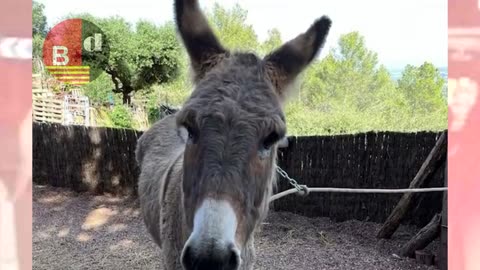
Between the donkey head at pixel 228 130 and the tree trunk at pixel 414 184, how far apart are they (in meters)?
1.83

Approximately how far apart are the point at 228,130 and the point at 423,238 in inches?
80.3

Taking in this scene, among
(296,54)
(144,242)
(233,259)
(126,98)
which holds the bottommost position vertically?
(144,242)

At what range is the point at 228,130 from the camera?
776mm

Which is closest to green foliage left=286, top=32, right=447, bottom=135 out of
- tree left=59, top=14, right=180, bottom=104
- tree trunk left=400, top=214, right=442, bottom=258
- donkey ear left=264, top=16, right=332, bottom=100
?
tree trunk left=400, top=214, right=442, bottom=258

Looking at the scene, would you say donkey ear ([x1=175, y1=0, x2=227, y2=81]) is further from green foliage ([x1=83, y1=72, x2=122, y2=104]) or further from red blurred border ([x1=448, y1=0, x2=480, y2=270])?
green foliage ([x1=83, y1=72, x2=122, y2=104])

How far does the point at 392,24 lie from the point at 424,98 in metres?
0.86

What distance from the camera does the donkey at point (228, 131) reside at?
2.36 ft

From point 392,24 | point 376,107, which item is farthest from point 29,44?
point 376,107

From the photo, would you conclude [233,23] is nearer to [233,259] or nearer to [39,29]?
[39,29]

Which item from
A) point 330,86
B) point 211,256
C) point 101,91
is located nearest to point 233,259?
point 211,256

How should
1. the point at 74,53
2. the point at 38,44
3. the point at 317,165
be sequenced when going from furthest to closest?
the point at 74,53, the point at 38,44, the point at 317,165

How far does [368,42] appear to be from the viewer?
4445 millimetres

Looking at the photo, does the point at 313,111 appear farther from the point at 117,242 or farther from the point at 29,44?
the point at 29,44

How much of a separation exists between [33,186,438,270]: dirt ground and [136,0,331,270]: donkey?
5.57ft
